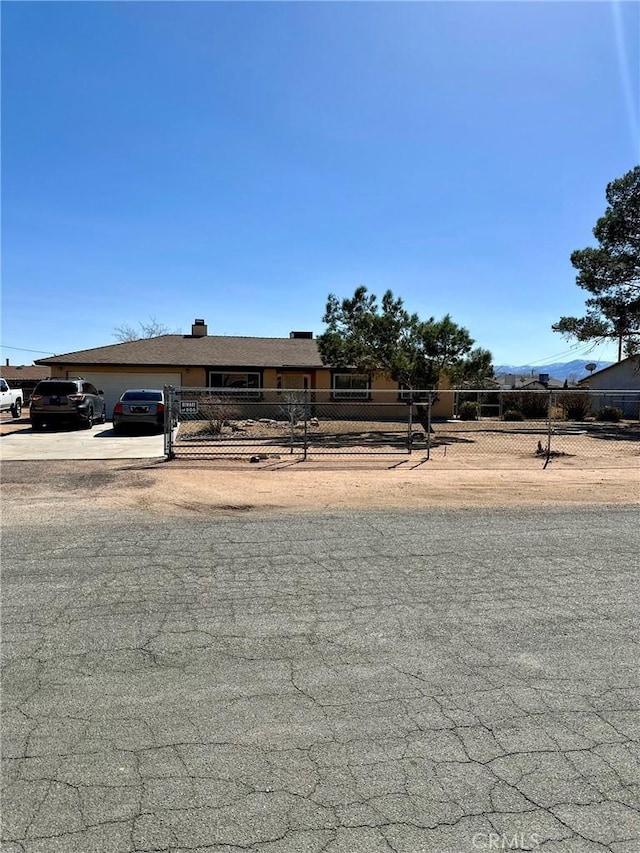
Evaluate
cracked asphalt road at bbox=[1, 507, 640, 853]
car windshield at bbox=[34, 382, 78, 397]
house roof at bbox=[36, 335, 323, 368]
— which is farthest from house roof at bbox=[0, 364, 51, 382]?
cracked asphalt road at bbox=[1, 507, 640, 853]

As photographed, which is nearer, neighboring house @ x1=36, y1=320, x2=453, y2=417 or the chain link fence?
the chain link fence

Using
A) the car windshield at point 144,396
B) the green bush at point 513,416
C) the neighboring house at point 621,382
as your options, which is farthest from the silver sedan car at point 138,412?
the neighboring house at point 621,382

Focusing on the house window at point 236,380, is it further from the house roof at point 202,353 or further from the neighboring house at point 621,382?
the neighboring house at point 621,382

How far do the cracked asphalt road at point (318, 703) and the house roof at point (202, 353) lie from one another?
23.2 meters

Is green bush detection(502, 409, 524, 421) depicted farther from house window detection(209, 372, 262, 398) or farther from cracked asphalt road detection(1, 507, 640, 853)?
cracked asphalt road detection(1, 507, 640, 853)

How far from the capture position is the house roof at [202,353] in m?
27.8

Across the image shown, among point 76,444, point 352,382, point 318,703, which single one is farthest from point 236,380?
point 318,703

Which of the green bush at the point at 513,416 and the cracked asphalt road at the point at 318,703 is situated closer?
the cracked asphalt road at the point at 318,703

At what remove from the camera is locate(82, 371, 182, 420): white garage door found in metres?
27.9

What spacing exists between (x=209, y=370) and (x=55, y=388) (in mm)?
8788

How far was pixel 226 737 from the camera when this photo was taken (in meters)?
2.80

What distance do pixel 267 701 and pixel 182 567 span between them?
252 centimetres

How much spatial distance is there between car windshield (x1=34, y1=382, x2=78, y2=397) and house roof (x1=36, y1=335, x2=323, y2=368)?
6297 millimetres

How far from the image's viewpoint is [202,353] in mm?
29953
